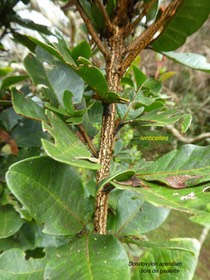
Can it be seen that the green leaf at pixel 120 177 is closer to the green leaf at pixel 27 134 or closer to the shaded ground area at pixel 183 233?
the green leaf at pixel 27 134

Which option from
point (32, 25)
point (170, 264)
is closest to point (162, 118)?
point (170, 264)

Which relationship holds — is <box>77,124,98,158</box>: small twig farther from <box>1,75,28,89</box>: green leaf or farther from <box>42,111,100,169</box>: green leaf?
<box>1,75,28,89</box>: green leaf

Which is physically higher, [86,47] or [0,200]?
[86,47]

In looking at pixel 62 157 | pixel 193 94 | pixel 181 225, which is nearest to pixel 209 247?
pixel 181 225

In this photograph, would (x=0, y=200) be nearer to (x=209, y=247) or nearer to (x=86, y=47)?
Answer: (x=86, y=47)

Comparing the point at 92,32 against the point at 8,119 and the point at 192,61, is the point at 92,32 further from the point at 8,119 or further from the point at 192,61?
the point at 8,119

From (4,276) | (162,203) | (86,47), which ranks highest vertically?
(86,47)
